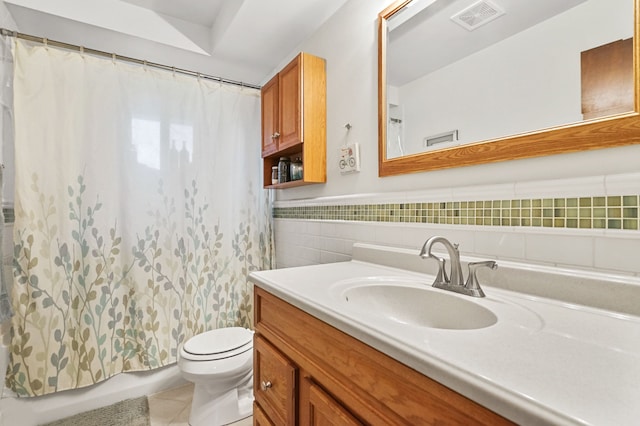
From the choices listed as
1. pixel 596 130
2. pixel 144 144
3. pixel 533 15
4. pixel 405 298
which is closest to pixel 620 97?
pixel 596 130

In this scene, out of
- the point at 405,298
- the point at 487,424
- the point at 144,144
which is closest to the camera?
the point at 487,424

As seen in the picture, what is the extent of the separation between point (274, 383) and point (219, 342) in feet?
2.60

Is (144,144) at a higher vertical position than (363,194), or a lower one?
higher

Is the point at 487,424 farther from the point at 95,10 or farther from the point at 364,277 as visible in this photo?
the point at 95,10

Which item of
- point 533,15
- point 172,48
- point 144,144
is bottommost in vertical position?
point 144,144

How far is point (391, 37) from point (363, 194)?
2.29ft

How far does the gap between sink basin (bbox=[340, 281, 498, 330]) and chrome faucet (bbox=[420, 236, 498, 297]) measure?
0.09ft

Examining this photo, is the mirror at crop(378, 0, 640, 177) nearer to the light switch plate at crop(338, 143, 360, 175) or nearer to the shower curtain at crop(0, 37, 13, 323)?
the light switch plate at crop(338, 143, 360, 175)

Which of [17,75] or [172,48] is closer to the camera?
[17,75]

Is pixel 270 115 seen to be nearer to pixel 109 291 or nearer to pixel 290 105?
pixel 290 105

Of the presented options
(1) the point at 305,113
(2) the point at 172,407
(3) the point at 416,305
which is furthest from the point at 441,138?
(2) the point at 172,407

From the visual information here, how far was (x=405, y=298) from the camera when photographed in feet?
3.22

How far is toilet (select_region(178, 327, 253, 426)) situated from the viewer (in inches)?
56.7

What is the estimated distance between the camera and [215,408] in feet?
5.02
